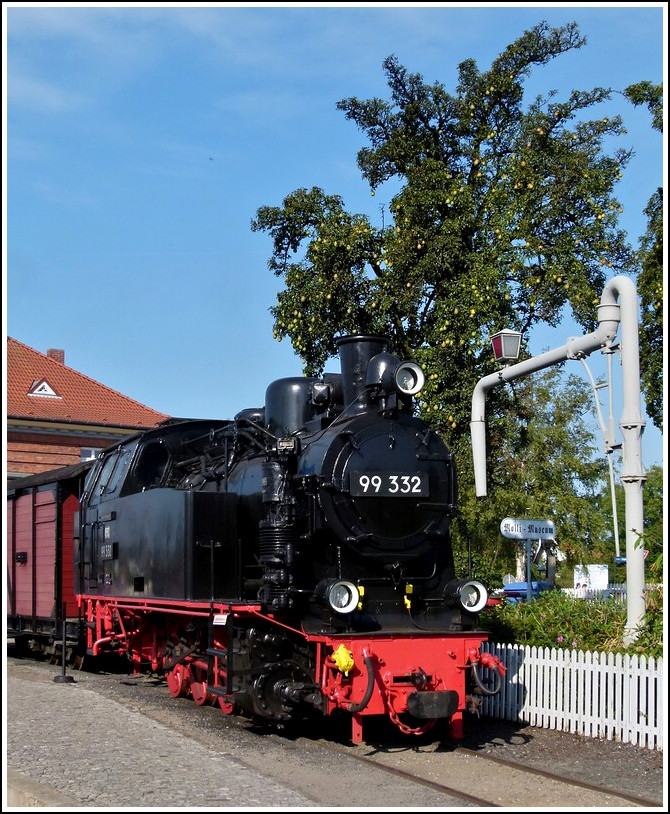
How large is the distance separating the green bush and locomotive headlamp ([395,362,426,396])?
10.7ft

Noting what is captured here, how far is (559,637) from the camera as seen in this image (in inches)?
424

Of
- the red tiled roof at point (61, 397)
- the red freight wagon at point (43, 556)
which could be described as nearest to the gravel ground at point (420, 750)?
the red freight wagon at point (43, 556)

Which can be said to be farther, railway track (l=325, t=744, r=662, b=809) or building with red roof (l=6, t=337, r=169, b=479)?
building with red roof (l=6, t=337, r=169, b=479)

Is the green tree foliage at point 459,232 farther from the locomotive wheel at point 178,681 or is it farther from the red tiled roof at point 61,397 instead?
the red tiled roof at point 61,397

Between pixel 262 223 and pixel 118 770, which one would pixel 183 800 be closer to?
pixel 118 770

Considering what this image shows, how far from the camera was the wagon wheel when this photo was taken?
35.2 feet

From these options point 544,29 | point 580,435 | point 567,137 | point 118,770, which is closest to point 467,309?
point 567,137

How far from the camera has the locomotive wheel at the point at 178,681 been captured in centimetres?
1134

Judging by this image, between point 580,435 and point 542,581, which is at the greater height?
point 580,435

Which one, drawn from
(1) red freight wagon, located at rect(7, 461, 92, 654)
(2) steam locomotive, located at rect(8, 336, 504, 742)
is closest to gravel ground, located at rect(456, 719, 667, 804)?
(2) steam locomotive, located at rect(8, 336, 504, 742)

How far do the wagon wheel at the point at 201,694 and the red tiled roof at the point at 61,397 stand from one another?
2331cm

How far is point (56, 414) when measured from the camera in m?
33.8

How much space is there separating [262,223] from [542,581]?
18.8 meters

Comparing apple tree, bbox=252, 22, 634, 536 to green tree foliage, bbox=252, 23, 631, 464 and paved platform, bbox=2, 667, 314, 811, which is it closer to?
green tree foliage, bbox=252, 23, 631, 464
